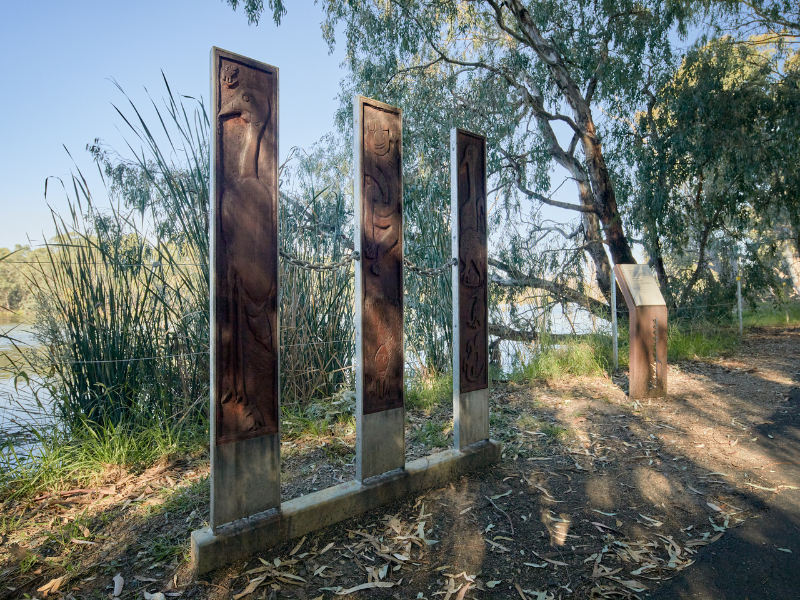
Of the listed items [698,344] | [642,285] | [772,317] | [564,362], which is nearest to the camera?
[642,285]

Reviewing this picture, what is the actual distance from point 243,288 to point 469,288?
1.24 m

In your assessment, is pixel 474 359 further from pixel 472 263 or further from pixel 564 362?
pixel 564 362

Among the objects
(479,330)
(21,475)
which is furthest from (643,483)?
(21,475)

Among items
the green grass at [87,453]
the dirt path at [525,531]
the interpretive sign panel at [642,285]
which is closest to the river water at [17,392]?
the green grass at [87,453]

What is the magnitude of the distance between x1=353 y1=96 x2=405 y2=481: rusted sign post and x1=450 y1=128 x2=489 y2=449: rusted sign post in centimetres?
38

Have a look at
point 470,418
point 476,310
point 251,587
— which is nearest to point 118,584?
point 251,587

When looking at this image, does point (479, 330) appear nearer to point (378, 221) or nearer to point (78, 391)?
point (378, 221)

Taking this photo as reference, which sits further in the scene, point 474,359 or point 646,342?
point 646,342

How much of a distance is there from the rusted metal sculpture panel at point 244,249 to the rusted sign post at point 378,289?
1.29ft

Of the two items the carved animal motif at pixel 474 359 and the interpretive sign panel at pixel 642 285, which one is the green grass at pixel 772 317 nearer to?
the interpretive sign panel at pixel 642 285

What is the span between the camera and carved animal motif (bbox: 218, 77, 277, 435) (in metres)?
1.76

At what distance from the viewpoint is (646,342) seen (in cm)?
400

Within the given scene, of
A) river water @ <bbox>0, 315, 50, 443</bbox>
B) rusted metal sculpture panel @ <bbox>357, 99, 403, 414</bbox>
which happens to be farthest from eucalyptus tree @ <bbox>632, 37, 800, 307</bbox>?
river water @ <bbox>0, 315, 50, 443</bbox>

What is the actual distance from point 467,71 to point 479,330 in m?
5.87
